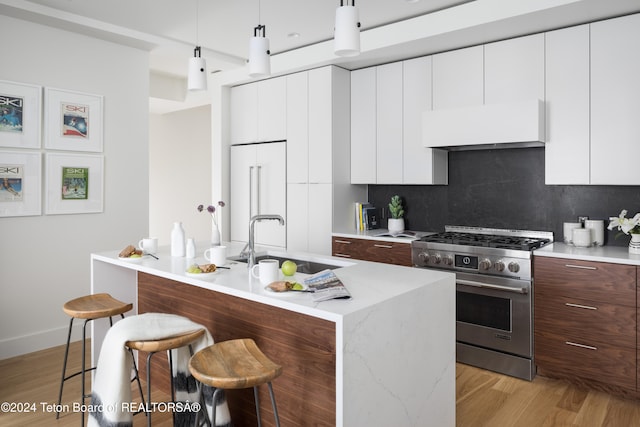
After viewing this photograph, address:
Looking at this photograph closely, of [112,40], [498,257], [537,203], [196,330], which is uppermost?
[112,40]

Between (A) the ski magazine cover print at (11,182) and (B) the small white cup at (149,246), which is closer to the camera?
(B) the small white cup at (149,246)

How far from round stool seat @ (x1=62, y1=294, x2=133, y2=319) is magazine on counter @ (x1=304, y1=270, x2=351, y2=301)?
1190mm

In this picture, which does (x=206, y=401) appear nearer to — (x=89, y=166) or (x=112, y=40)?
(x=89, y=166)

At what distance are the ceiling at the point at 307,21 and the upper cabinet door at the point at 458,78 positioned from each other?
0.09 metres

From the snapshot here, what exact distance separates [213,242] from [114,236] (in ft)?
5.35

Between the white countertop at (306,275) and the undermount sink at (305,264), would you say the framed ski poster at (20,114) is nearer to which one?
the white countertop at (306,275)

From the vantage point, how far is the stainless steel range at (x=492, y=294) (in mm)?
3303

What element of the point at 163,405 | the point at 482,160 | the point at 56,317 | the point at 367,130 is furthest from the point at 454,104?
the point at 56,317

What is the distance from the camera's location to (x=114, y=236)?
4379 mm

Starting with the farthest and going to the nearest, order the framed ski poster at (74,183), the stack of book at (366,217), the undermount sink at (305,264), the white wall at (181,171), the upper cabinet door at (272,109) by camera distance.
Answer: the white wall at (181,171)
the upper cabinet door at (272,109)
the stack of book at (366,217)
the framed ski poster at (74,183)
the undermount sink at (305,264)

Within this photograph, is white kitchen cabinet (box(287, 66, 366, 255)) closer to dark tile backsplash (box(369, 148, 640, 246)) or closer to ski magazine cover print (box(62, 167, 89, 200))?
dark tile backsplash (box(369, 148, 640, 246))

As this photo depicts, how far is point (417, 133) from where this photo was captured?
422 cm

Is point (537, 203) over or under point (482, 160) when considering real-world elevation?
under

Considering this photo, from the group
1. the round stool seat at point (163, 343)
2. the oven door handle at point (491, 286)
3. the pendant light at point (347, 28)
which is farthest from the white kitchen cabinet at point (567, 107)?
the round stool seat at point (163, 343)
